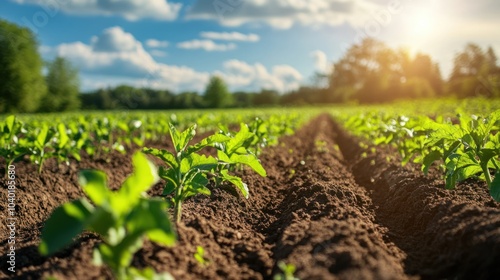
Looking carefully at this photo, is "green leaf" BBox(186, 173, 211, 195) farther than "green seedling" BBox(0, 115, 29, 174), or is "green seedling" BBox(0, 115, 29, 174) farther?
"green seedling" BBox(0, 115, 29, 174)

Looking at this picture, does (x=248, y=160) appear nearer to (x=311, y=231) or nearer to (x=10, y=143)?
(x=311, y=231)

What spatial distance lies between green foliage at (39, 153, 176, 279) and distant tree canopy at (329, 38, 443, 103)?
61776 mm

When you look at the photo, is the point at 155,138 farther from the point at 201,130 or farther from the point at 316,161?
the point at 316,161

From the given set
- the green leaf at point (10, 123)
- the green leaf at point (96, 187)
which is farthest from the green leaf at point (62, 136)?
the green leaf at point (96, 187)

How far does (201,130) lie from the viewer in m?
14.4

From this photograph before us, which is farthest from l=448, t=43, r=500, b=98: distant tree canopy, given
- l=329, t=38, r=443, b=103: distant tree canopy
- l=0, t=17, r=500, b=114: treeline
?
l=329, t=38, r=443, b=103: distant tree canopy

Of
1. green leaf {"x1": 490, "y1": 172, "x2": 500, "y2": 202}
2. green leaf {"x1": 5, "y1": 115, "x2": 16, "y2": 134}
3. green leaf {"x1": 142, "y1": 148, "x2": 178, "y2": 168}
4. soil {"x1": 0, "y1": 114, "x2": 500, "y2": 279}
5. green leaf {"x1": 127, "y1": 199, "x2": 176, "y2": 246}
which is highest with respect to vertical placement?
green leaf {"x1": 5, "y1": 115, "x2": 16, "y2": 134}

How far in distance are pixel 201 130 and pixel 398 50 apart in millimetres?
63320

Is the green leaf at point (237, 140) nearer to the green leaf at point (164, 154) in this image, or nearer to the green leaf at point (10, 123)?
the green leaf at point (164, 154)

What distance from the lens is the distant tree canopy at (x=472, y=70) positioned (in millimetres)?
40031

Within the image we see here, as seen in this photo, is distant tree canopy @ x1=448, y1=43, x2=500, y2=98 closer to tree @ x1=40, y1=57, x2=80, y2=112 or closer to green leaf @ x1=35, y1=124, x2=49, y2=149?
green leaf @ x1=35, y1=124, x2=49, y2=149

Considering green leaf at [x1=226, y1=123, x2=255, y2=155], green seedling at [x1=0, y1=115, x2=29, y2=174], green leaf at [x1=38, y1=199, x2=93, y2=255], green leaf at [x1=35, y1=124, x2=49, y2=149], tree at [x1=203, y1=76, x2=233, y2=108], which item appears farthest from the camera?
tree at [x1=203, y1=76, x2=233, y2=108]

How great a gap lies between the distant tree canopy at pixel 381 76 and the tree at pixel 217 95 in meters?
18.5

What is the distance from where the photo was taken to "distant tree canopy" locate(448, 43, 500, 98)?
4003 cm
